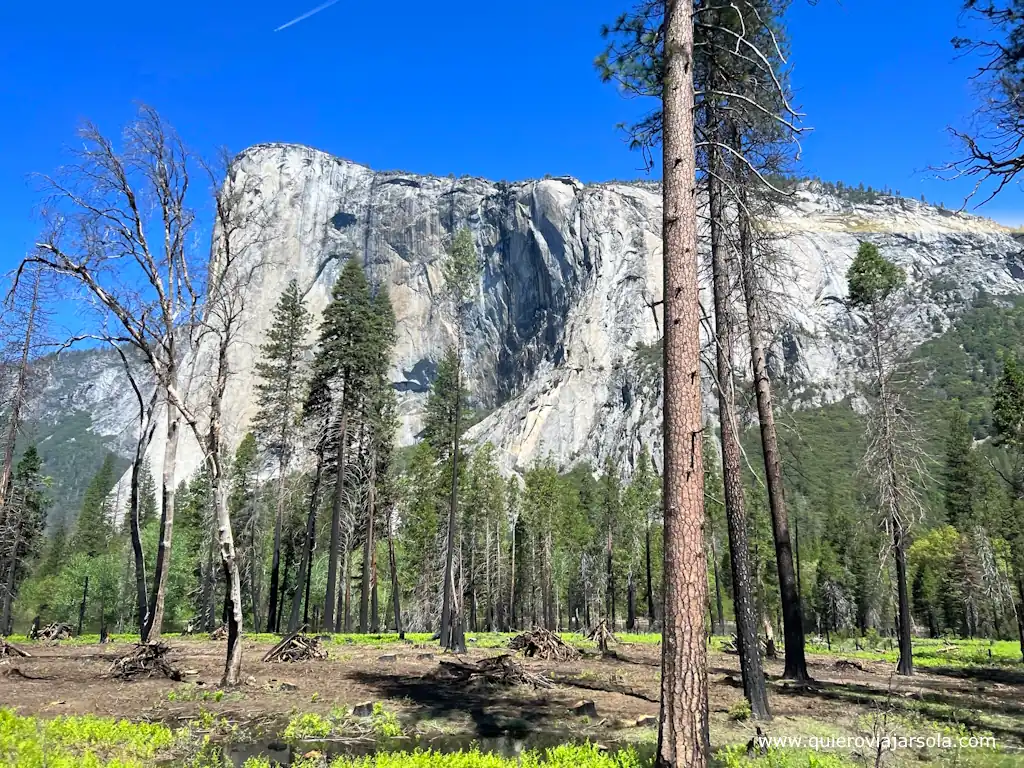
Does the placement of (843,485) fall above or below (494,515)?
above

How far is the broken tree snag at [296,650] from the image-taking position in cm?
1432

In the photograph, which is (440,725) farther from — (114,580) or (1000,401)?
(114,580)

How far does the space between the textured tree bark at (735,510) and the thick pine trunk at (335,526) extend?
17.3 meters

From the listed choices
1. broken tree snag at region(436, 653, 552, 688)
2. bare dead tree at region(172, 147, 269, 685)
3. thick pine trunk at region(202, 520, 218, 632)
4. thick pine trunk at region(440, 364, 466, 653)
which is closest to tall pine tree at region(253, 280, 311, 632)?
thick pine trunk at region(202, 520, 218, 632)

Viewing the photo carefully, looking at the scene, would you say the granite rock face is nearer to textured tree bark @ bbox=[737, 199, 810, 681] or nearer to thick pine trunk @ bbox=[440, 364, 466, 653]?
thick pine trunk @ bbox=[440, 364, 466, 653]

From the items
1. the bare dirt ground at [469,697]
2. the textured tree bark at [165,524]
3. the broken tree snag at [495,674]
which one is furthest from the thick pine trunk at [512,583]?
the textured tree bark at [165,524]

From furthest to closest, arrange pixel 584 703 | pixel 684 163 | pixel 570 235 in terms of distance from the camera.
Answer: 1. pixel 570 235
2. pixel 584 703
3. pixel 684 163

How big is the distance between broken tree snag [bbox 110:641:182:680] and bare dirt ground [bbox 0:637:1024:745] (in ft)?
0.77

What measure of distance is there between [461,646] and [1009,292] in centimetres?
16982

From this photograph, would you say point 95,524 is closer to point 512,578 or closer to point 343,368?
point 512,578

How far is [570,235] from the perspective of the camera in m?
148

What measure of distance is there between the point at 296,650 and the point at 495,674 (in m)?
5.30

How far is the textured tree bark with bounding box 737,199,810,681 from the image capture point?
1162 cm

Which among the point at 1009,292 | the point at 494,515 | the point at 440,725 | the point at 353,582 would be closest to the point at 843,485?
the point at 494,515
